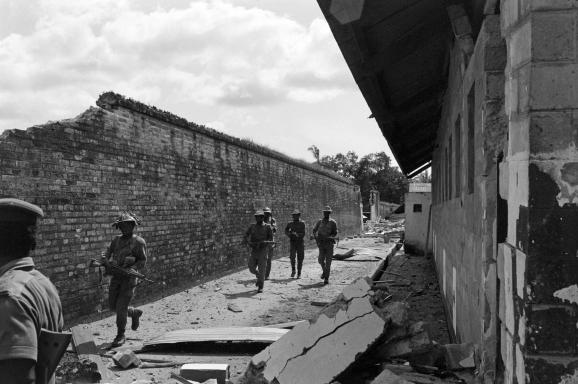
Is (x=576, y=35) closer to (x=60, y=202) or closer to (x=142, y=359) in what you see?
(x=142, y=359)

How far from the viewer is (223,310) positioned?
8.92 meters

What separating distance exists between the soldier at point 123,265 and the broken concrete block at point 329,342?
→ 261 cm

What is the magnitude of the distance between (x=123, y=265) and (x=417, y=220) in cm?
1296

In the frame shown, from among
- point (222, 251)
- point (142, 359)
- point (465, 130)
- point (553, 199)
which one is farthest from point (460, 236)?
point (222, 251)

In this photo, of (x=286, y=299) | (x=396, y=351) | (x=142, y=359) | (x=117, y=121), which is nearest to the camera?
(x=396, y=351)

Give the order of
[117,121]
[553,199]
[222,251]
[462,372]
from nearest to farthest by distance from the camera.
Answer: [553,199] < [462,372] < [117,121] < [222,251]

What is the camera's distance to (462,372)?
10.9 feet

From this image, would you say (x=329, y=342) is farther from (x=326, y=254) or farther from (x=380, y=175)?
(x=380, y=175)

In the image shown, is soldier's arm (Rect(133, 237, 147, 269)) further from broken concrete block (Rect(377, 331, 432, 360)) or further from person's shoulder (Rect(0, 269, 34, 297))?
person's shoulder (Rect(0, 269, 34, 297))

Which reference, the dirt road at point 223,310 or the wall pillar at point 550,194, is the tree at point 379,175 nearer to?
the dirt road at point 223,310

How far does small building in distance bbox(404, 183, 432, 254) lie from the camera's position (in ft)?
58.6

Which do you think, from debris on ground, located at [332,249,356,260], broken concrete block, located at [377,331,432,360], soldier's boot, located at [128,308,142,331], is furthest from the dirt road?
debris on ground, located at [332,249,356,260]

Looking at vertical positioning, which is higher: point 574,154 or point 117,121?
point 117,121

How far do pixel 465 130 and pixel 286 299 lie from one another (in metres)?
6.15
